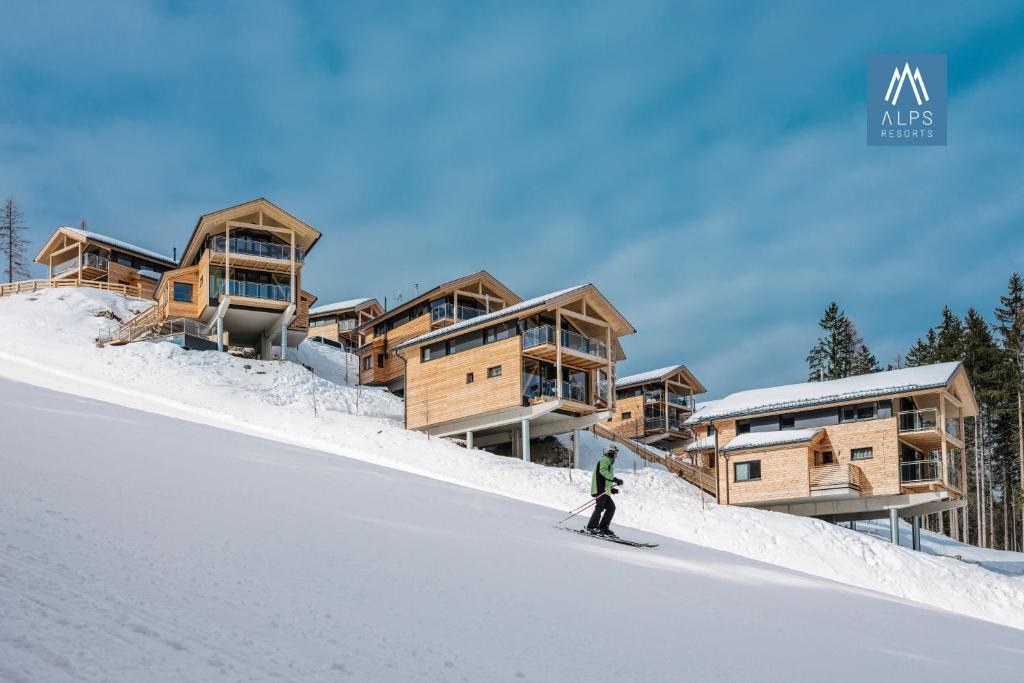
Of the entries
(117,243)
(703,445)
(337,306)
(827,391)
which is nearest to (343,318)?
(337,306)

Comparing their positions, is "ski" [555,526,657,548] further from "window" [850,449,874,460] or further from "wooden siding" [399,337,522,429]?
"window" [850,449,874,460]

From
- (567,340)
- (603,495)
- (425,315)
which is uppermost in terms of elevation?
(425,315)

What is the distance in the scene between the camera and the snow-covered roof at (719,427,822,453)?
33.6 metres

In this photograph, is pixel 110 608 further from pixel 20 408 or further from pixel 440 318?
pixel 440 318

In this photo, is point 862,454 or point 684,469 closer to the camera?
point 862,454

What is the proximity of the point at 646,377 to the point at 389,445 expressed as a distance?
3245 centimetres

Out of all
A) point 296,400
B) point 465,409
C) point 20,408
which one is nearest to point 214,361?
point 296,400

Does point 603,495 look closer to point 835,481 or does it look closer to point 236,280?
point 835,481

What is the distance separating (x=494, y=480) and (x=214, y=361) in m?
19.5

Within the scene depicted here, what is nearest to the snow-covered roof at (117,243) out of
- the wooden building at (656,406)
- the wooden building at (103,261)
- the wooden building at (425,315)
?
the wooden building at (103,261)

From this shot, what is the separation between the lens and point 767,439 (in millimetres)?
34438

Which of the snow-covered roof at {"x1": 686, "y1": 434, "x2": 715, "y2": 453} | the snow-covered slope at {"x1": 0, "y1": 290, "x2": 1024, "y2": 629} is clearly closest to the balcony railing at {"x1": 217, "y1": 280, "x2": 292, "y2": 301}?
the snow-covered slope at {"x1": 0, "y1": 290, "x2": 1024, "y2": 629}

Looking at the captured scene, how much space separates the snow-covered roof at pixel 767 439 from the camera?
3356 cm

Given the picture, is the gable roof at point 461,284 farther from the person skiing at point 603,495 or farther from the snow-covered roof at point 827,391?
the person skiing at point 603,495
